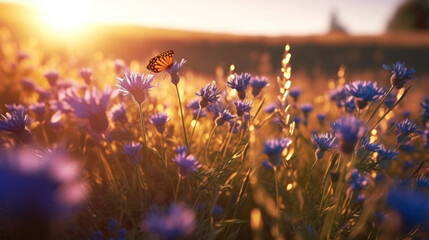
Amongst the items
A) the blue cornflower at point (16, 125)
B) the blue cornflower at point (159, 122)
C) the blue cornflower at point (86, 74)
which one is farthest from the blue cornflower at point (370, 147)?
the blue cornflower at point (86, 74)

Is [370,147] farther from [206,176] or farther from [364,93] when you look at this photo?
[206,176]

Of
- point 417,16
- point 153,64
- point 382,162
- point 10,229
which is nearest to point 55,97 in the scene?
point 153,64

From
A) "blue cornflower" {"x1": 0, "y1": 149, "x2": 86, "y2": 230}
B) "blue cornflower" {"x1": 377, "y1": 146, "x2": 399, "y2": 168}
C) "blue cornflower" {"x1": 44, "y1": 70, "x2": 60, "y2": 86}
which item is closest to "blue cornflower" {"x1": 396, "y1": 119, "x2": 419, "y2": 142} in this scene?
"blue cornflower" {"x1": 377, "y1": 146, "x2": 399, "y2": 168}

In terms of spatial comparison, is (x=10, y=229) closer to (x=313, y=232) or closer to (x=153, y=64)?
(x=153, y=64)

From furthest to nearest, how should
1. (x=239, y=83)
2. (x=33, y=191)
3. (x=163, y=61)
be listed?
(x=163, y=61), (x=239, y=83), (x=33, y=191)

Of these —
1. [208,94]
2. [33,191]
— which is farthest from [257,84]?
[33,191]

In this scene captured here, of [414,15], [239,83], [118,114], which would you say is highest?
[414,15]
